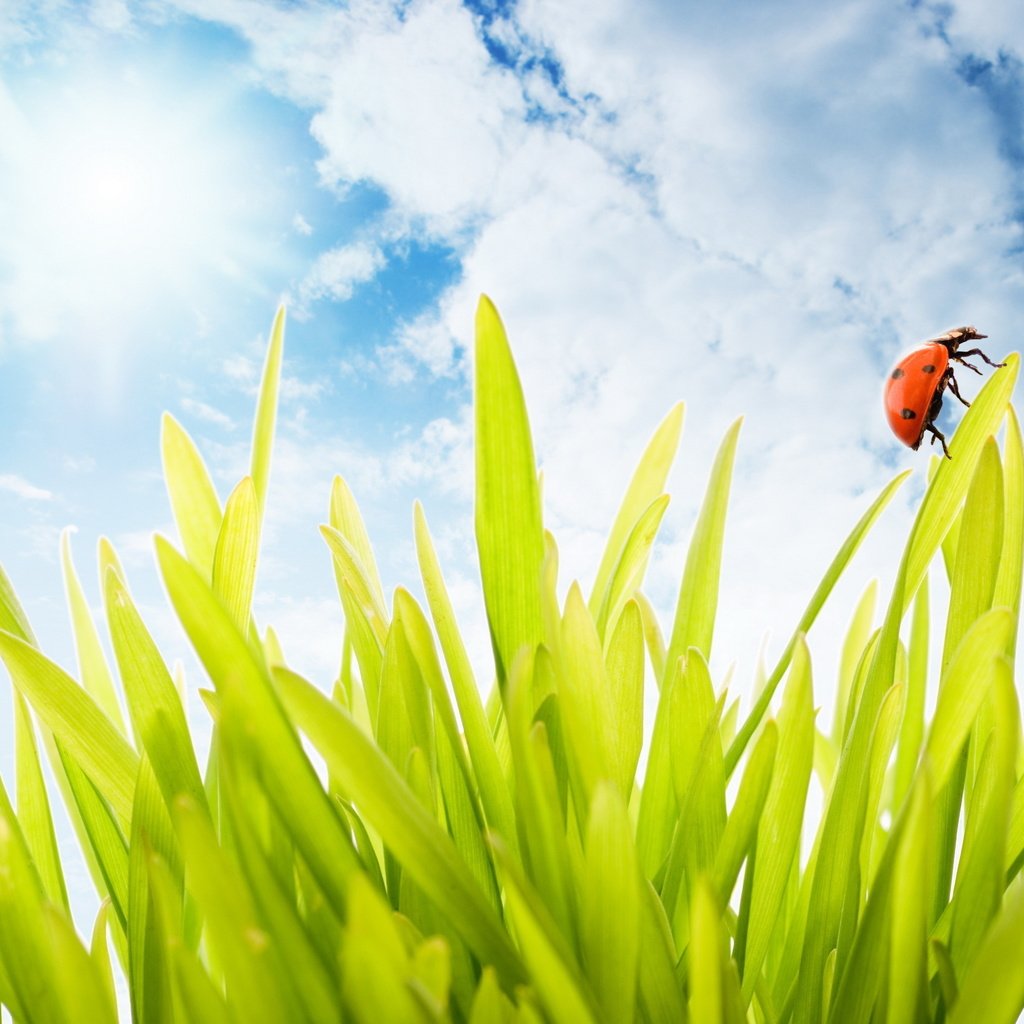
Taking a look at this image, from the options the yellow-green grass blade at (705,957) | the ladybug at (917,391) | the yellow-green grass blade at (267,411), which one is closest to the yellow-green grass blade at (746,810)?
the yellow-green grass blade at (705,957)

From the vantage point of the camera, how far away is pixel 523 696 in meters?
0.34

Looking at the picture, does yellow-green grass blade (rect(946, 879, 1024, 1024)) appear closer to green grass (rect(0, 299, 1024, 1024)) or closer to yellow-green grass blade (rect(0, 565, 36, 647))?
green grass (rect(0, 299, 1024, 1024))

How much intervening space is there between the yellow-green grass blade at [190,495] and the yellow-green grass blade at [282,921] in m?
0.26

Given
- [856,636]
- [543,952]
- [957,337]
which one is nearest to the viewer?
[543,952]

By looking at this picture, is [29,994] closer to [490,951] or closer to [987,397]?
[490,951]

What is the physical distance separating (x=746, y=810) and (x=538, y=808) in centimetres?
12

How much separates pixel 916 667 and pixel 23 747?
0.68 m

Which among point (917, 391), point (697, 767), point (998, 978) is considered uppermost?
point (917, 391)

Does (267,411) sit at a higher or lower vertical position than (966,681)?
higher

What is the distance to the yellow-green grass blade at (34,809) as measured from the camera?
1.93 feet

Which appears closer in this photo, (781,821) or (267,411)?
(781,821)

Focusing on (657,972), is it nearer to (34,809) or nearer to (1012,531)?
(1012,531)

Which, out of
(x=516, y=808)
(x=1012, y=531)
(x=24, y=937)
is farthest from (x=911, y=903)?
(x=24, y=937)

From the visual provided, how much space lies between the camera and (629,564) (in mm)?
604
